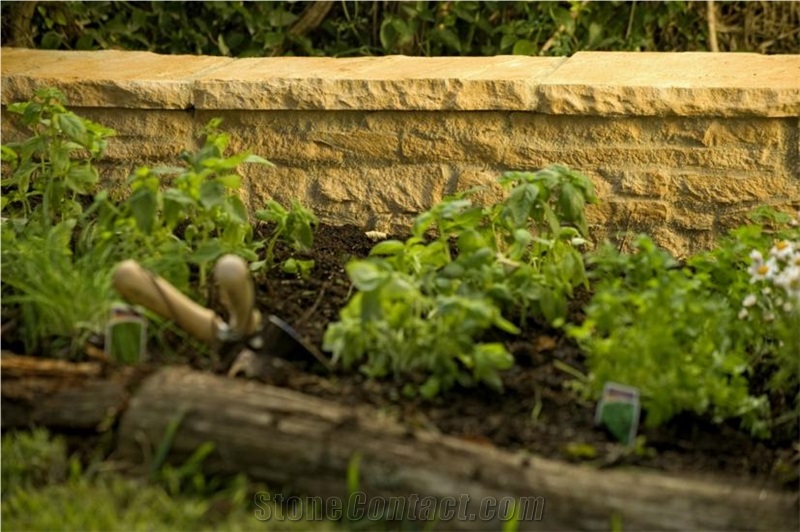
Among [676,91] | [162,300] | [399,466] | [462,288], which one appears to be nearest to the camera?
[399,466]

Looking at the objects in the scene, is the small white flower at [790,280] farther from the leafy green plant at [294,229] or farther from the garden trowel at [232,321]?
the leafy green plant at [294,229]

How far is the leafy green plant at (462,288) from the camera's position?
124 inches

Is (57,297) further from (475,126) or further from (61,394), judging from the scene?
(475,126)

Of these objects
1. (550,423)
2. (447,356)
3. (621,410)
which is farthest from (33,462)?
(621,410)

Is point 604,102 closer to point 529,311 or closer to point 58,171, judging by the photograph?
point 529,311

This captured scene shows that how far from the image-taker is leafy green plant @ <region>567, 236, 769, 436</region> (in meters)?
3.06

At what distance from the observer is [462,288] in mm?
3334

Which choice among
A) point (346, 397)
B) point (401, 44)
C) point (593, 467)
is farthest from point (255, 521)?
point (401, 44)

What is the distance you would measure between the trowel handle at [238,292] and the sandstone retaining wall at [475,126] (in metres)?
1.35

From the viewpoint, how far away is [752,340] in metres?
3.44

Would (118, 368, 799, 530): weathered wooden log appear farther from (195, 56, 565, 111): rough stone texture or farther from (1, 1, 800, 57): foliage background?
(1, 1, 800, 57): foliage background

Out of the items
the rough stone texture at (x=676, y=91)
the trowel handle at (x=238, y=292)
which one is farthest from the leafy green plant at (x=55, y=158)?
the rough stone texture at (x=676, y=91)

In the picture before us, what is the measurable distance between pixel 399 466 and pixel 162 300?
0.80 m

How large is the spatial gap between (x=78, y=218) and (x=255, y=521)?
1.58 metres
